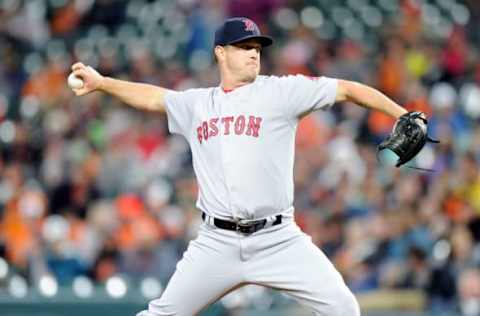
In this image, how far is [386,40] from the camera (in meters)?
14.7

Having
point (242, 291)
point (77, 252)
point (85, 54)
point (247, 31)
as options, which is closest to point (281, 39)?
point (85, 54)

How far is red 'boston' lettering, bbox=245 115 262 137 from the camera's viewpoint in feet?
23.2

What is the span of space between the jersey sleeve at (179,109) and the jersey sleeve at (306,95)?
0.48 meters

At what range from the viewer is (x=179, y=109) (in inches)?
290

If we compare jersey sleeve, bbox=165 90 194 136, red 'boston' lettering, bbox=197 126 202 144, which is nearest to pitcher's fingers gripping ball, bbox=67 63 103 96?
jersey sleeve, bbox=165 90 194 136

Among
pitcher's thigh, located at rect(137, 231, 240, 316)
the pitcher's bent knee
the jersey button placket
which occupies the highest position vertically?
the jersey button placket

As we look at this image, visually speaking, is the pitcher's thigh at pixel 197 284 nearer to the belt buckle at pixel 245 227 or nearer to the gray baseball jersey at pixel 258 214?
the gray baseball jersey at pixel 258 214

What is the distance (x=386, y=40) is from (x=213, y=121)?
25.5 ft

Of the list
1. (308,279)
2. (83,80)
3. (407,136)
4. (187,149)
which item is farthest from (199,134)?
(187,149)

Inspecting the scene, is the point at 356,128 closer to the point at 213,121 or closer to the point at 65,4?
the point at 65,4

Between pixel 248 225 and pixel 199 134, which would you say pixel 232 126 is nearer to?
pixel 199 134

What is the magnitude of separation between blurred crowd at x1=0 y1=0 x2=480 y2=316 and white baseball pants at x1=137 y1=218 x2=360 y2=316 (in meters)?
3.41

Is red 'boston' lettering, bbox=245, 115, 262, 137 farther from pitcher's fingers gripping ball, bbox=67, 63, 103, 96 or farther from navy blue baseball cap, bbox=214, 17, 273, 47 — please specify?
pitcher's fingers gripping ball, bbox=67, 63, 103, 96

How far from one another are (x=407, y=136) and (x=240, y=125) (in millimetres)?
784
